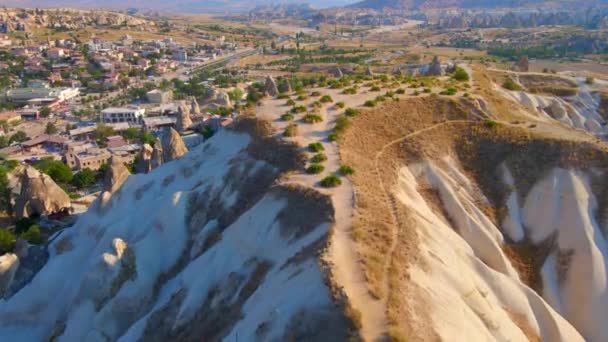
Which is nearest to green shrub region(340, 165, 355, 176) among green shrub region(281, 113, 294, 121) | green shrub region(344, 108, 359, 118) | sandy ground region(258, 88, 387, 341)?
sandy ground region(258, 88, 387, 341)

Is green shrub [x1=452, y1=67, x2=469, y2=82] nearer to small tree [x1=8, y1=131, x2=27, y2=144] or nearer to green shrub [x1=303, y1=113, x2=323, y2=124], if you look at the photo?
green shrub [x1=303, y1=113, x2=323, y2=124]

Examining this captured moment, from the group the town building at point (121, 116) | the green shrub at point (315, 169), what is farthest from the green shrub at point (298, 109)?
the town building at point (121, 116)

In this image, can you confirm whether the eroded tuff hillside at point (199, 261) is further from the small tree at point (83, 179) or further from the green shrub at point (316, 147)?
the small tree at point (83, 179)

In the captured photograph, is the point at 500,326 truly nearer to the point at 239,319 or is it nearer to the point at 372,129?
the point at 239,319

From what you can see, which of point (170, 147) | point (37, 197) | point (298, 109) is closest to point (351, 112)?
point (298, 109)

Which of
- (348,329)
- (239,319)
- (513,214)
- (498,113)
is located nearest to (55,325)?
(239,319)
